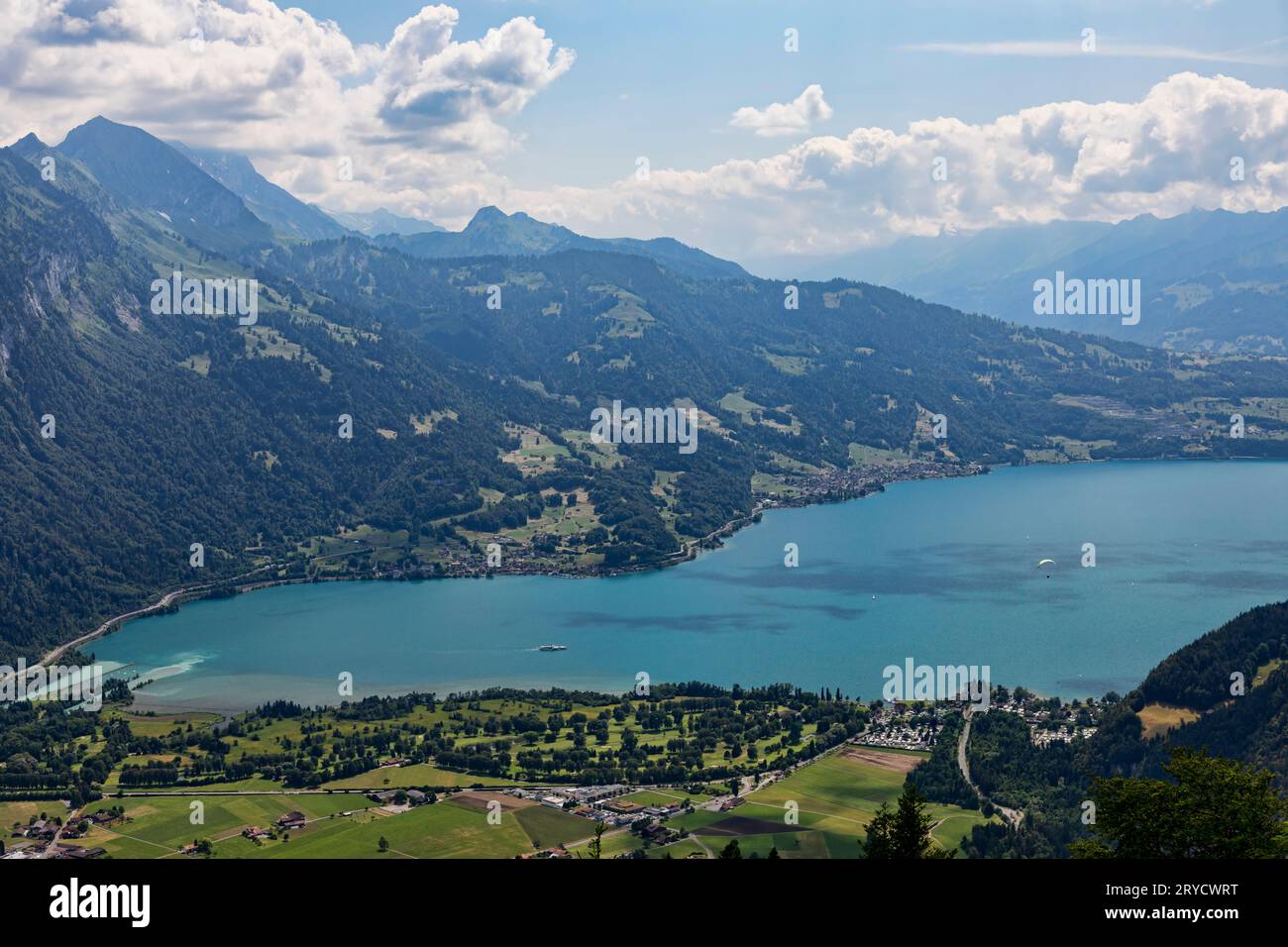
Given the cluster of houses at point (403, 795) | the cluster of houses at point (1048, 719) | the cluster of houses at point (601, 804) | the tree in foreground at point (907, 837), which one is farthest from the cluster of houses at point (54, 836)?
the cluster of houses at point (1048, 719)

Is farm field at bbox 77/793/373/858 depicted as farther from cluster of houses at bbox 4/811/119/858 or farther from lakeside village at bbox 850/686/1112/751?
lakeside village at bbox 850/686/1112/751

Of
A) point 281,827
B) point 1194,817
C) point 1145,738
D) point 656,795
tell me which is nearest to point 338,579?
point 281,827

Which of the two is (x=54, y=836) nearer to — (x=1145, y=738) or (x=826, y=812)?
(x=826, y=812)

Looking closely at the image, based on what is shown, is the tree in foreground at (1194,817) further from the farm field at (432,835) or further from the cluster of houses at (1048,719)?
the cluster of houses at (1048,719)

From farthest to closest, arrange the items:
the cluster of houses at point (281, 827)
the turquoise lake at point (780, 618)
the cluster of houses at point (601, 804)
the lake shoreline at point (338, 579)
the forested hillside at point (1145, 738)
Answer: the lake shoreline at point (338, 579) < the turquoise lake at point (780, 618) < the cluster of houses at point (601, 804) < the cluster of houses at point (281, 827) < the forested hillside at point (1145, 738)

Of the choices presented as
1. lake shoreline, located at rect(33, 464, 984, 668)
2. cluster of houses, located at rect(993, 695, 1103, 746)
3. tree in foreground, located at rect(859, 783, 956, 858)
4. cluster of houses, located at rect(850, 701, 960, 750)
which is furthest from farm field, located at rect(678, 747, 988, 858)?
lake shoreline, located at rect(33, 464, 984, 668)
